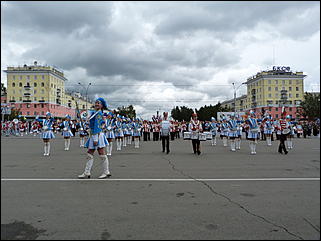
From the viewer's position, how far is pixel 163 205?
16.1 feet

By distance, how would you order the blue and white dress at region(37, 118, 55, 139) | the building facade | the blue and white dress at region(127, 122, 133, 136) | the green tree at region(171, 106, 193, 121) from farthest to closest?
the green tree at region(171, 106, 193, 121) → the building facade → the blue and white dress at region(127, 122, 133, 136) → the blue and white dress at region(37, 118, 55, 139)

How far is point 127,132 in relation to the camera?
1886 cm

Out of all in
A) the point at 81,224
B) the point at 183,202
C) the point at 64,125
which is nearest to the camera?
the point at 81,224

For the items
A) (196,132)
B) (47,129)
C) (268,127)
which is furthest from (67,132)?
(268,127)

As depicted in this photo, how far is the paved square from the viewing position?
373 cm

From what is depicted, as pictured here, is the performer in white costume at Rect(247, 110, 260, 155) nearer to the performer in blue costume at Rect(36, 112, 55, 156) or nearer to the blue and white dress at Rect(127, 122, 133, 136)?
the blue and white dress at Rect(127, 122, 133, 136)

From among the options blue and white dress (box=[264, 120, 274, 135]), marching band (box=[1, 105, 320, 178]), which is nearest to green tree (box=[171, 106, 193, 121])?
marching band (box=[1, 105, 320, 178])

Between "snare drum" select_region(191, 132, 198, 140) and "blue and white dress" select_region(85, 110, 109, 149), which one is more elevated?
"blue and white dress" select_region(85, 110, 109, 149)

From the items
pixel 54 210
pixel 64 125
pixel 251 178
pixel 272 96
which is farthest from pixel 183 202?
pixel 272 96

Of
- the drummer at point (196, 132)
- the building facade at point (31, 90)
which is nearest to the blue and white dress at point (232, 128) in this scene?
the drummer at point (196, 132)

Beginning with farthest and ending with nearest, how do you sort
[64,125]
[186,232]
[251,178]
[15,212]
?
1. [64,125]
2. [251,178]
3. [15,212]
4. [186,232]

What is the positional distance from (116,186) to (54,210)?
1946mm

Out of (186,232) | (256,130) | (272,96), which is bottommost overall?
(186,232)

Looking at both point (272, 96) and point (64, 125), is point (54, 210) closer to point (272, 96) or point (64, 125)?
point (64, 125)
